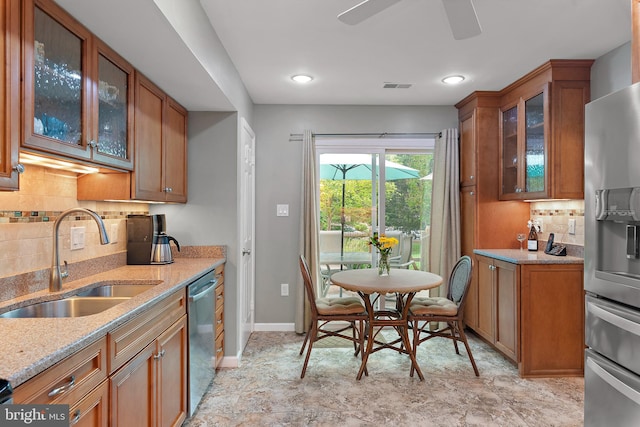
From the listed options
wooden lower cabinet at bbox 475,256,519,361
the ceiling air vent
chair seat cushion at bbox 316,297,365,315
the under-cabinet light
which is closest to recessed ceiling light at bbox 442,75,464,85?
the ceiling air vent

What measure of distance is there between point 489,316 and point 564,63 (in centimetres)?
214

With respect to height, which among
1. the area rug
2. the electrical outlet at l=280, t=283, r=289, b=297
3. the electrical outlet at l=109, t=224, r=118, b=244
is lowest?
the area rug

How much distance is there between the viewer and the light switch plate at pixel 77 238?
6.91 ft

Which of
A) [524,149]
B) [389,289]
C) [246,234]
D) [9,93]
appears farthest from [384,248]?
[9,93]

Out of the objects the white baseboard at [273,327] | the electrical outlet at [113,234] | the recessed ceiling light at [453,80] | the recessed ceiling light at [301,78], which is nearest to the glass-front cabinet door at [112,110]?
the electrical outlet at [113,234]

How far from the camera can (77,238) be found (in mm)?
2141

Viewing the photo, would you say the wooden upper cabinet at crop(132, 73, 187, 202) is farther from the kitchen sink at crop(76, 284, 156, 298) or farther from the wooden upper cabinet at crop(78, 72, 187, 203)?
the kitchen sink at crop(76, 284, 156, 298)

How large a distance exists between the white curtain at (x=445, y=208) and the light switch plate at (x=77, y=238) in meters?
3.12

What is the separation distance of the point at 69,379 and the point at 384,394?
2043 millimetres

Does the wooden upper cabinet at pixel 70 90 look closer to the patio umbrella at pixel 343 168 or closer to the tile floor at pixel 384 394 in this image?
the tile floor at pixel 384 394

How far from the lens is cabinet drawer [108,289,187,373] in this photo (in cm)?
138

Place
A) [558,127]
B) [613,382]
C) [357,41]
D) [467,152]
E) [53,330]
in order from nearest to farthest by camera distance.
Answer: [53,330], [613,382], [357,41], [558,127], [467,152]

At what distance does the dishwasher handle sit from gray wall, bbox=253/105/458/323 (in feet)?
4.04

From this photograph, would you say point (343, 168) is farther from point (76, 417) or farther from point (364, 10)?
point (76, 417)
